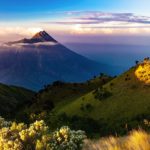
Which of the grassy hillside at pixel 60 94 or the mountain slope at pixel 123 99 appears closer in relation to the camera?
the mountain slope at pixel 123 99

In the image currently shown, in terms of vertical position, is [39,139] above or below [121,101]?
above

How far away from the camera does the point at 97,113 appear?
259ft

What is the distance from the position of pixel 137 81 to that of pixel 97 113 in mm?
10494

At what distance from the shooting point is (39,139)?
60.8ft

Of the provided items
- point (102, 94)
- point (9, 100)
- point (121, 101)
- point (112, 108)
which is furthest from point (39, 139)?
point (9, 100)

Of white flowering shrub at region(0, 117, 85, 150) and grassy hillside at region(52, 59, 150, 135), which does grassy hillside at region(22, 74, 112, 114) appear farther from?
white flowering shrub at region(0, 117, 85, 150)

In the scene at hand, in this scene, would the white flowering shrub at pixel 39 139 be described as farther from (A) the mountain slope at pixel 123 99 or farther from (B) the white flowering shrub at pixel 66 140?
(A) the mountain slope at pixel 123 99

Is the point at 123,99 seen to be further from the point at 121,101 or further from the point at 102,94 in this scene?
the point at 102,94

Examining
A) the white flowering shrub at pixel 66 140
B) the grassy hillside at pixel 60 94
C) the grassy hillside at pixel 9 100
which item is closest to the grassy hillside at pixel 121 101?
the grassy hillside at pixel 60 94

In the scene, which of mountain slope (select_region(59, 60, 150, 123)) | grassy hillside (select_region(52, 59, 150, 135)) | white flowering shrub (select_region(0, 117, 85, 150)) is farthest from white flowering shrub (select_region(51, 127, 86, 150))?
mountain slope (select_region(59, 60, 150, 123))

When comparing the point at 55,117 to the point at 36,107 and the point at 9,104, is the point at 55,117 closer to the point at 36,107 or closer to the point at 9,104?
the point at 36,107

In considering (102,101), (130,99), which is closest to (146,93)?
(130,99)

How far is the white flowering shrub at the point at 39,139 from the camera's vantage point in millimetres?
17891

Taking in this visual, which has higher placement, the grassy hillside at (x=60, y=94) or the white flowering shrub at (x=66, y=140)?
the white flowering shrub at (x=66, y=140)
